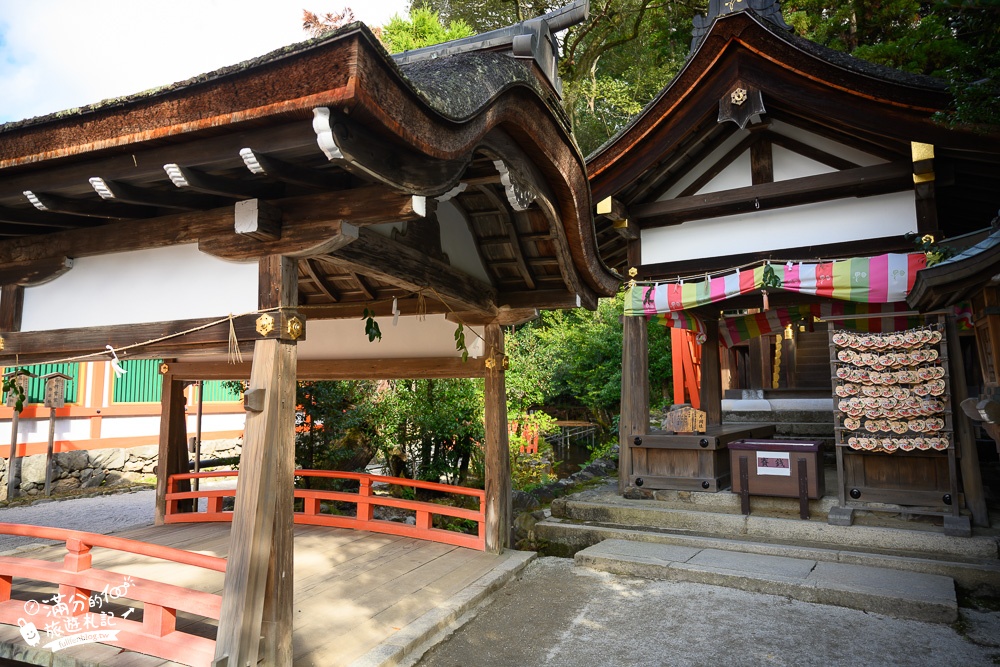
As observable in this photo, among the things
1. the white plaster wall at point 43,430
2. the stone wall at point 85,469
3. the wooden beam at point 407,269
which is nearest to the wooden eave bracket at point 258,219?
the wooden beam at point 407,269

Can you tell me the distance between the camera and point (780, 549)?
21.5 feet

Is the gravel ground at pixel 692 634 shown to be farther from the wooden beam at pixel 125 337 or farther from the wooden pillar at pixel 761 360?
the wooden pillar at pixel 761 360

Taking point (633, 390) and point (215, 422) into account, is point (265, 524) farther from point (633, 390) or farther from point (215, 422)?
point (215, 422)

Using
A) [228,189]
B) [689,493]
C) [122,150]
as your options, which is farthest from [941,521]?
[122,150]

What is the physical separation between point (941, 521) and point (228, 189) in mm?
7632

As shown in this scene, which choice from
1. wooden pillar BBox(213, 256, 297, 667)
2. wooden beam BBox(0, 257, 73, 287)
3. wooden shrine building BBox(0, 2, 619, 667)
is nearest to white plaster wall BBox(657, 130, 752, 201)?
wooden shrine building BBox(0, 2, 619, 667)

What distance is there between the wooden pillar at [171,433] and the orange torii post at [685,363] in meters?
8.47

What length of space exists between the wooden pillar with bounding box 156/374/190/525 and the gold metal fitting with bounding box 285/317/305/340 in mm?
5697

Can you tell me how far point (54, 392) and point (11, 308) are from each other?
927 centimetres

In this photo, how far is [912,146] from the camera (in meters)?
7.08

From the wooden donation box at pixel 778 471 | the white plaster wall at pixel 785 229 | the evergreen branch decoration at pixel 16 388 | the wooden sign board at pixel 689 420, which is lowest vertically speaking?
the wooden donation box at pixel 778 471

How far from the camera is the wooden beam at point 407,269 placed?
13.9 ft

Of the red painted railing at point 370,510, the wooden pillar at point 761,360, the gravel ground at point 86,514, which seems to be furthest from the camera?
the wooden pillar at point 761,360

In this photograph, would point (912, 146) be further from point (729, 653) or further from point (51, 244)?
point (51, 244)
